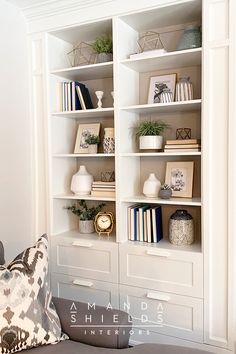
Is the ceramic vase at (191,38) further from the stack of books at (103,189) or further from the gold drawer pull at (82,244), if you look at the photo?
the gold drawer pull at (82,244)

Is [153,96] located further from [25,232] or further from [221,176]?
[25,232]

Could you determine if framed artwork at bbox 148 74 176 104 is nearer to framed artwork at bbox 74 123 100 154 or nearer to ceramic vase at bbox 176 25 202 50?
ceramic vase at bbox 176 25 202 50

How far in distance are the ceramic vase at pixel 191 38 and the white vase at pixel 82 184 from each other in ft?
3.75

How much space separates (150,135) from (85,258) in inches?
39.5

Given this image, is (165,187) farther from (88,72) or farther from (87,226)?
(88,72)

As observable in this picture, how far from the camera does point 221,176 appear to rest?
194 cm

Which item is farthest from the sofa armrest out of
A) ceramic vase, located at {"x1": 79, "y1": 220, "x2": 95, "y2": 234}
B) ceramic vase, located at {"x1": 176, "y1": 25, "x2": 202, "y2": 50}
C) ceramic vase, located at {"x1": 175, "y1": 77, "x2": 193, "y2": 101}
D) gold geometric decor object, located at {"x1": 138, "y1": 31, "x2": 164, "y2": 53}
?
gold geometric decor object, located at {"x1": 138, "y1": 31, "x2": 164, "y2": 53}

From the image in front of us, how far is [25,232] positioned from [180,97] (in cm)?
153

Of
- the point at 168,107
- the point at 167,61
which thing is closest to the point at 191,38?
the point at 167,61

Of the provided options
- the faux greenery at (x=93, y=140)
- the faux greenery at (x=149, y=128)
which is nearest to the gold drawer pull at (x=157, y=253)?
the faux greenery at (x=149, y=128)

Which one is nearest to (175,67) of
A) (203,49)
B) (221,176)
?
(203,49)

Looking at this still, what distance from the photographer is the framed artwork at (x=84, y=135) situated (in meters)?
2.65

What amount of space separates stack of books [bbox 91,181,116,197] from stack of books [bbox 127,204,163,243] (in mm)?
177

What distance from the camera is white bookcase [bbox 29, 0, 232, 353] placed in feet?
6.49
